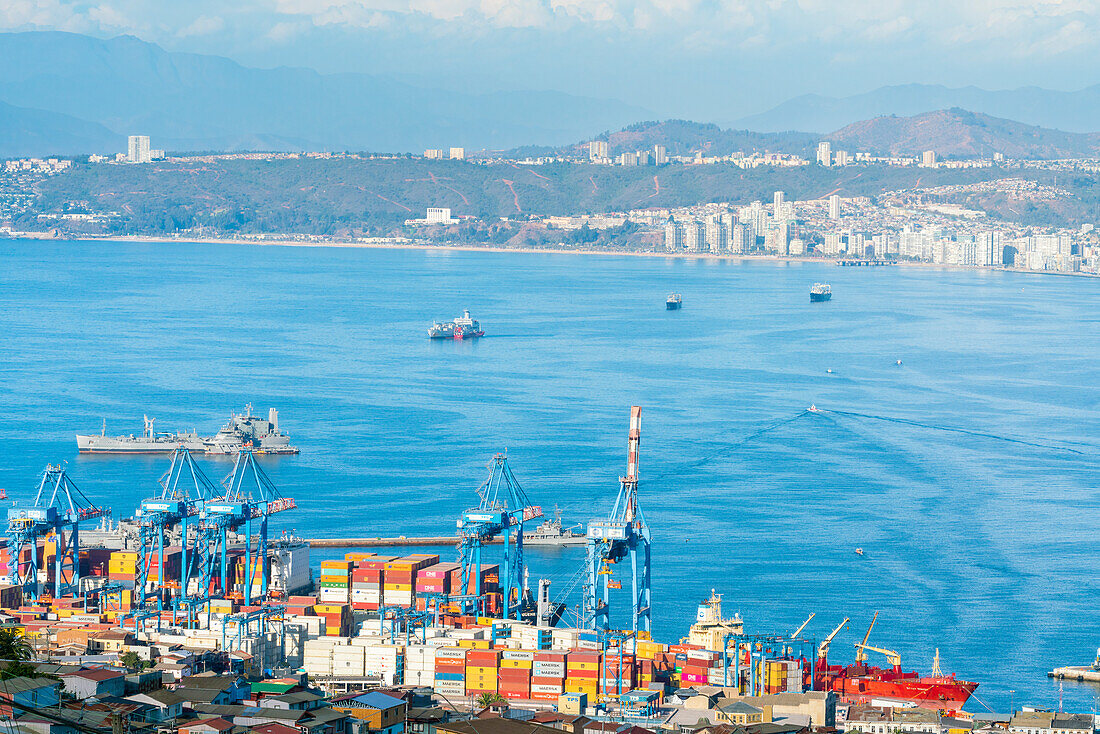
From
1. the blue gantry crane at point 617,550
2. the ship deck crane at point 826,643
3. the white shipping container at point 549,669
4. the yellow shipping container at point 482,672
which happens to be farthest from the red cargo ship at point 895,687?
the yellow shipping container at point 482,672

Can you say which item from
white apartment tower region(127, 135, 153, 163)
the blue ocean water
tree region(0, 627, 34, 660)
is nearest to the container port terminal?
tree region(0, 627, 34, 660)

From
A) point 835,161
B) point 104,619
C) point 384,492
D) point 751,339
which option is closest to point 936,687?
point 104,619

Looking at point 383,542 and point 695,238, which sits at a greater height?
point 695,238

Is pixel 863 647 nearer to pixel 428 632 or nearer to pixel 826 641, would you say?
pixel 826 641

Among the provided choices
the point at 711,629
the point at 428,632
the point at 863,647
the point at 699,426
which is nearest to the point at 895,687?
the point at 863,647

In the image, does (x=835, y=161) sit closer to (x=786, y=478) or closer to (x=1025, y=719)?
(x=786, y=478)
